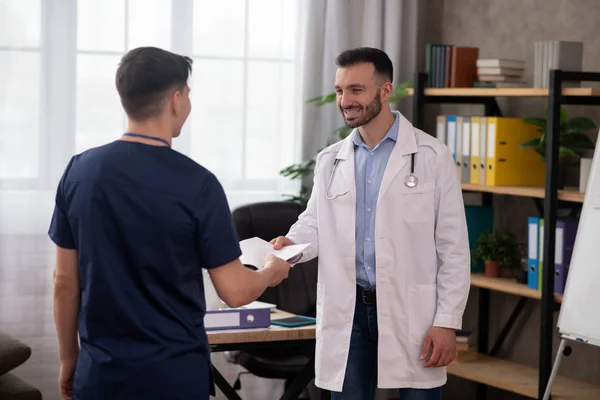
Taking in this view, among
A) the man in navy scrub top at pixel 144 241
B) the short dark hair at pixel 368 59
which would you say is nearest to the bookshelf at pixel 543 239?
the short dark hair at pixel 368 59

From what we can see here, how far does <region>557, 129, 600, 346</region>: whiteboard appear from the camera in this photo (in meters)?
3.55

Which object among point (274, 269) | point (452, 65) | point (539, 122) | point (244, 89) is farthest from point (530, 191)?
point (274, 269)

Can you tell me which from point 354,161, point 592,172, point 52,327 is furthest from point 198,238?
point 52,327

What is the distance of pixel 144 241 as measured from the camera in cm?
203

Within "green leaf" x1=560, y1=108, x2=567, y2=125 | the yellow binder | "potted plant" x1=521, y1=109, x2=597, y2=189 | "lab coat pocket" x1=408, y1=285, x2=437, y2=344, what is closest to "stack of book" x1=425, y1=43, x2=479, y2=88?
the yellow binder

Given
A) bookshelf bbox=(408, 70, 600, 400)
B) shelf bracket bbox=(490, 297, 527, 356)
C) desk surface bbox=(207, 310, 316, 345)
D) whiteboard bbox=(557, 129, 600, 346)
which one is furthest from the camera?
shelf bracket bbox=(490, 297, 527, 356)

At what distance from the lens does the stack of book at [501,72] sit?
14.6 feet

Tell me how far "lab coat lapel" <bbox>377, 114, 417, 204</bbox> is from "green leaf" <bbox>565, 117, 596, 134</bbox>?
1451mm

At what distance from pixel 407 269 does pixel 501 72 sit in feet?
6.27

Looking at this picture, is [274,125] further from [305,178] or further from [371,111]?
[371,111]

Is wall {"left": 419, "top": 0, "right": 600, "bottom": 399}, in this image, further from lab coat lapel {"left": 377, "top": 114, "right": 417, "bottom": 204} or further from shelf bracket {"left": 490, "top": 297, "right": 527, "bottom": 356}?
lab coat lapel {"left": 377, "top": 114, "right": 417, "bottom": 204}

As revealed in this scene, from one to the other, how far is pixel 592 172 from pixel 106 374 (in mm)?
2305

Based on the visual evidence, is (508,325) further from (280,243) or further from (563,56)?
(280,243)

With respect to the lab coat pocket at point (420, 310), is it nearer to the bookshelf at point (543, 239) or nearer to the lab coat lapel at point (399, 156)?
the lab coat lapel at point (399, 156)
